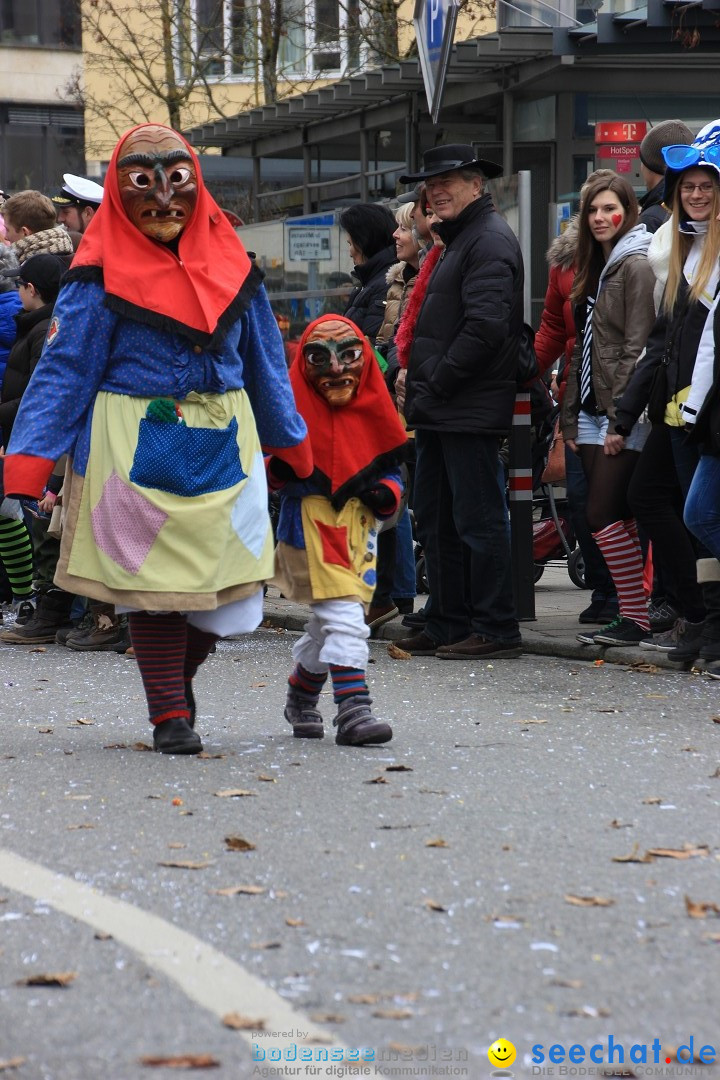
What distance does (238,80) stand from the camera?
39.5 metres

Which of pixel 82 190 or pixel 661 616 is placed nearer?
pixel 661 616

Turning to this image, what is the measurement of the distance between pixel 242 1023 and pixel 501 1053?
1.65ft

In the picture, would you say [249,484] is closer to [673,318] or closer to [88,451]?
Answer: [88,451]

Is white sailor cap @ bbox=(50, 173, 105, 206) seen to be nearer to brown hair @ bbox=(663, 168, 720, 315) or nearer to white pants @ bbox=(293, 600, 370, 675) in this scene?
brown hair @ bbox=(663, 168, 720, 315)

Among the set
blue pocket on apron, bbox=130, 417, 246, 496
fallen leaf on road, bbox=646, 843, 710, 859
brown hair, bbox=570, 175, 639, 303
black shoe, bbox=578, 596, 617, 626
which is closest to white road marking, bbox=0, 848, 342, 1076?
fallen leaf on road, bbox=646, 843, 710, 859

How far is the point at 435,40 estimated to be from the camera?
428 inches

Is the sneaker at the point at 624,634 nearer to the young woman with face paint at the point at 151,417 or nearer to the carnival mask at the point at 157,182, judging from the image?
the young woman with face paint at the point at 151,417

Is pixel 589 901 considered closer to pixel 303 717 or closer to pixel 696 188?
pixel 303 717

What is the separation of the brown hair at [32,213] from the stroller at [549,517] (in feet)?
10.8

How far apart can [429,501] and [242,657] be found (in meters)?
1.26

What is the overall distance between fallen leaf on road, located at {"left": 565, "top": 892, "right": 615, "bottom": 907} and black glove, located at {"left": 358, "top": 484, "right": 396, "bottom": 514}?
8.16 ft

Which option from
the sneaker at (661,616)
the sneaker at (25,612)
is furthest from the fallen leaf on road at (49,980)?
the sneaker at (25,612)

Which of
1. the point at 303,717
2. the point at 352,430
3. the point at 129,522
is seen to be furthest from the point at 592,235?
the point at 129,522

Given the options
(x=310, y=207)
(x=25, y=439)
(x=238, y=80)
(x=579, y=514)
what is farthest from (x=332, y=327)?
(x=238, y=80)
